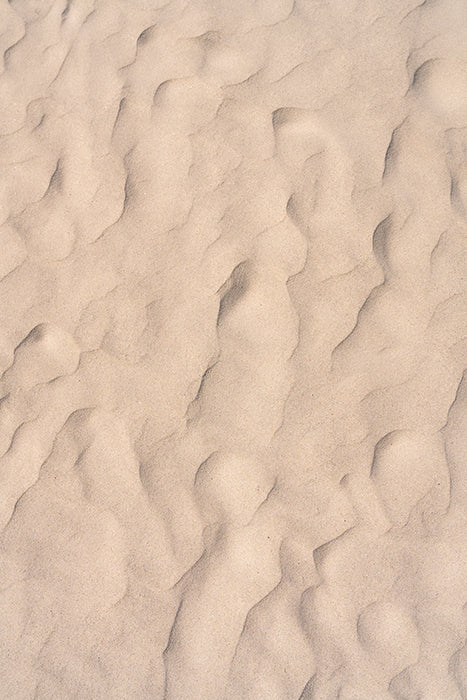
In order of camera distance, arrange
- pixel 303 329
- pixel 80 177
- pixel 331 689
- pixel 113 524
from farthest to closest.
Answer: pixel 80 177 → pixel 303 329 → pixel 113 524 → pixel 331 689

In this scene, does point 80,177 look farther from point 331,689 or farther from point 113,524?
point 331,689

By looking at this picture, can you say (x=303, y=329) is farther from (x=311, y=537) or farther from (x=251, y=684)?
(x=251, y=684)

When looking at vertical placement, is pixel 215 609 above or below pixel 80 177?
below

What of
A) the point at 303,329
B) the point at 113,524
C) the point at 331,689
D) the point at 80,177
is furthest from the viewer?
the point at 80,177

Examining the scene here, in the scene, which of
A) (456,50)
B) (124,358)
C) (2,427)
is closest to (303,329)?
(124,358)

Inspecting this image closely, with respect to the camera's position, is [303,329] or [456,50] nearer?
[303,329]

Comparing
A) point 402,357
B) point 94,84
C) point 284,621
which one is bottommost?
point 284,621
